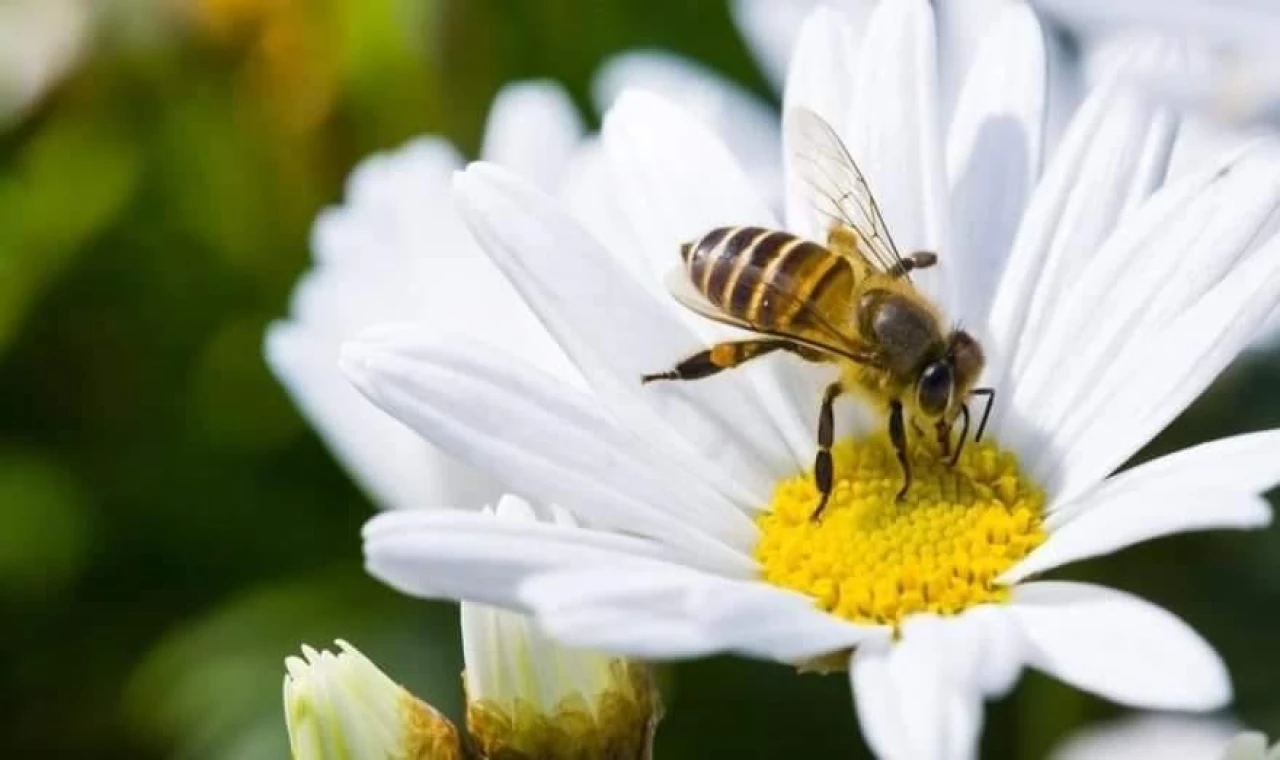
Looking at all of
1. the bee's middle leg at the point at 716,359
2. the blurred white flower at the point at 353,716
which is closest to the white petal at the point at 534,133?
the bee's middle leg at the point at 716,359

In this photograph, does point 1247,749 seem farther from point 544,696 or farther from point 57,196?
point 57,196

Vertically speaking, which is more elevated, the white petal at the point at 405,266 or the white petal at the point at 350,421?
the white petal at the point at 405,266

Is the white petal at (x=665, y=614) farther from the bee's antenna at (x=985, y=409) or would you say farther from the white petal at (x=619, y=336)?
the bee's antenna at (x=985, y=409)

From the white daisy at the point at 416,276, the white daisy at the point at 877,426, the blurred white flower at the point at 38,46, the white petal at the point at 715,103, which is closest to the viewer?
the white daisy at the point at 877,426

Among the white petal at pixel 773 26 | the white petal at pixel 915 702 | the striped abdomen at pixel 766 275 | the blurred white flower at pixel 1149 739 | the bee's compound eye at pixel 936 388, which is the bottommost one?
the blurred white flower at pixel 1149 739

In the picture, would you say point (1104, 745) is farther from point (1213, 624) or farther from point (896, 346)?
point (896, 346)

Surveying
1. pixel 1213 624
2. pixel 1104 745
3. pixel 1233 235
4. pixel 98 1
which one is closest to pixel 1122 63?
pixel 1233 235

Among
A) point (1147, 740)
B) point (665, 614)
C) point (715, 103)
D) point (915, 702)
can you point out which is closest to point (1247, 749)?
point (915, 702)

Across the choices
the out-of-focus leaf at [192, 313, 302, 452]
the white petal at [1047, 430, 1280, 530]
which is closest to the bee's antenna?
the white petal at [1047, 430, 1280, 530]
